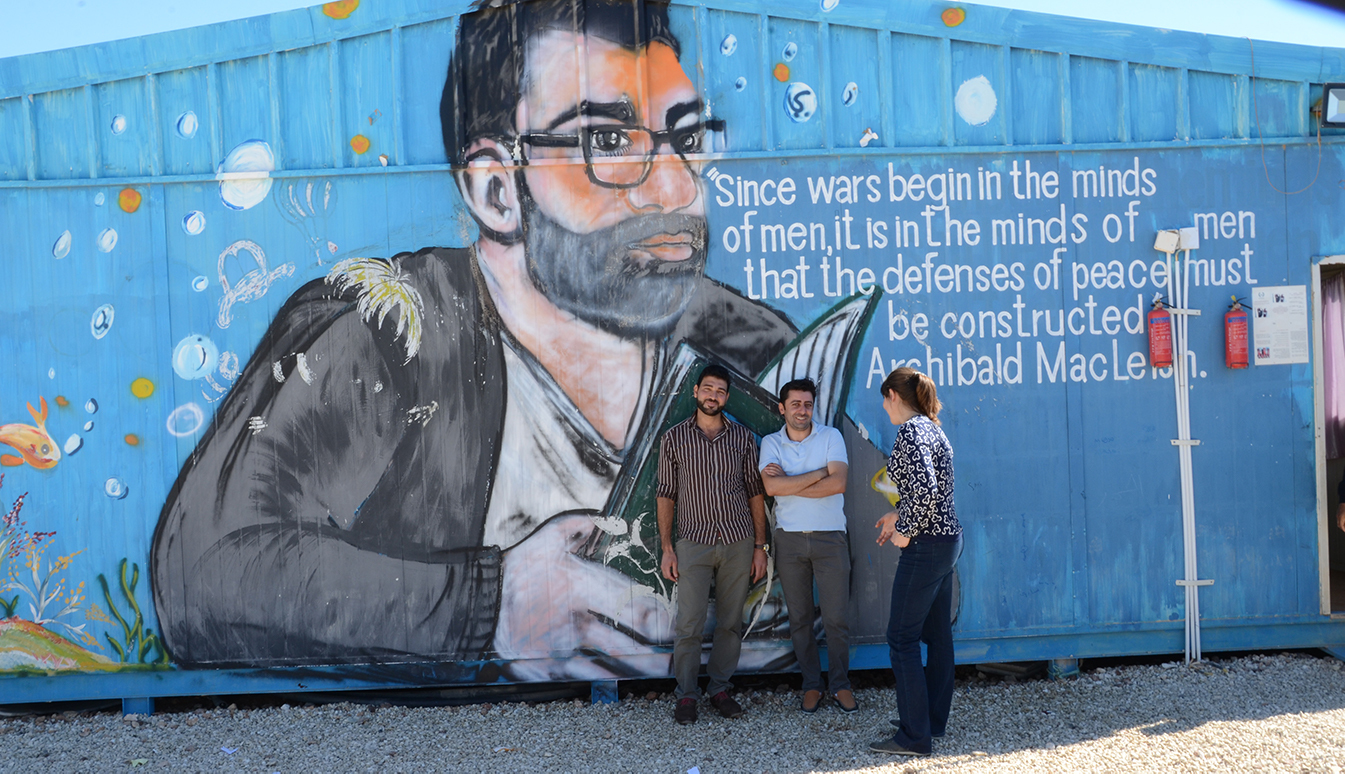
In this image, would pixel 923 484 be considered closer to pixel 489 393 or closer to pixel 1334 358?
pixel 489 393

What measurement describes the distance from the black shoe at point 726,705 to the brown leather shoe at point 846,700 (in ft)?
1.74

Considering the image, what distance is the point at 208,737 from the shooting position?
4246 mm

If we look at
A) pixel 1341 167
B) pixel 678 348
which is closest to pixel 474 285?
pixel 678 348

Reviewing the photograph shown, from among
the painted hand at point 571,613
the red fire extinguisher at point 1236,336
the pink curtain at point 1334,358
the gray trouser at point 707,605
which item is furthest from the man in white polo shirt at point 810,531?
the pink curtain at point 1334,358

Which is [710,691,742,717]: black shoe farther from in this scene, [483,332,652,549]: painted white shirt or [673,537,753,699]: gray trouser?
[483,332,652,549]: painted white shirt

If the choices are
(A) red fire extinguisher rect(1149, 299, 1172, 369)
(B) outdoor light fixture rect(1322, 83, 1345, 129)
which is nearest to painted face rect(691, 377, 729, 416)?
(A) red fire extinguisher rect(1149, 299, 1172, 369)

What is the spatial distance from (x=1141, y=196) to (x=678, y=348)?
2.81 m

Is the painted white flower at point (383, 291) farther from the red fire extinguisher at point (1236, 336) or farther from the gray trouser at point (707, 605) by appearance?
the red fire extinguisher at point (1236, 336)

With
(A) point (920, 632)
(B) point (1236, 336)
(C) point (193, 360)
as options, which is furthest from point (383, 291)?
(B) point (1236, 336)

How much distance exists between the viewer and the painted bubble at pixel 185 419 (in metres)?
4.50

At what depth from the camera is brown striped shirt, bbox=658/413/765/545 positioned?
425 centimetres

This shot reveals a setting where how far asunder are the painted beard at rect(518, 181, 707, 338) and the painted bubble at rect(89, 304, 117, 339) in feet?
7.65

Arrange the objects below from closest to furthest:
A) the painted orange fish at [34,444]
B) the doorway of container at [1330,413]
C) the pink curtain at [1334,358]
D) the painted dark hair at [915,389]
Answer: the painted dark hair at [915,389] < the painted orange fish at [34,444] < the doorway of container at [1330,413] < the pink curtain at [1334,358]

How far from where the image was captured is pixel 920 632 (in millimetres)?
3734
